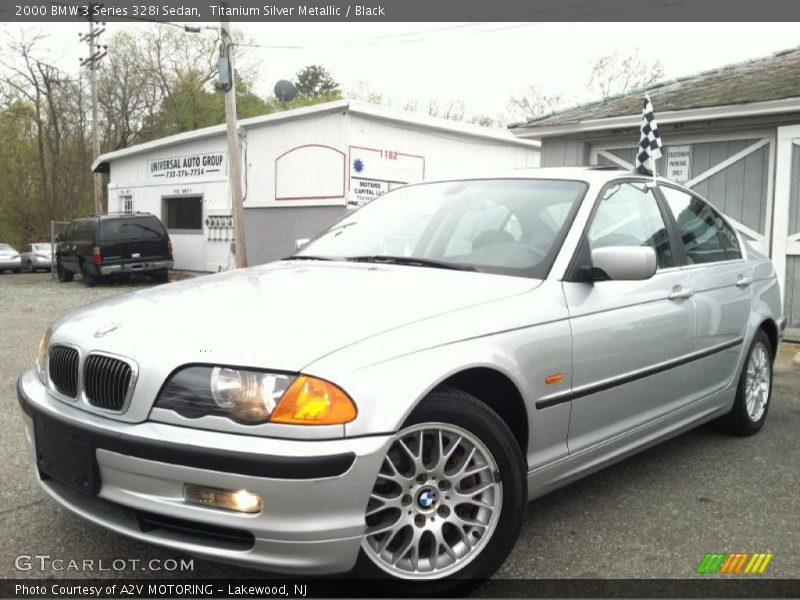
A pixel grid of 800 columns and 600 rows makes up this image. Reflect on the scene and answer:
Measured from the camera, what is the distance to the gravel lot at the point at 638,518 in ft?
9.55

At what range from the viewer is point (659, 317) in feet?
11.7

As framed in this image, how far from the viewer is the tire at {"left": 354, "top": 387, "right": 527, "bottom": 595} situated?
2465mm

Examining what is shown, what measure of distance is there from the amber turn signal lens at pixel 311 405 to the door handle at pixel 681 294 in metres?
2.07

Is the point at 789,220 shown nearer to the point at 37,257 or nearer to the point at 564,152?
the point at 564,152

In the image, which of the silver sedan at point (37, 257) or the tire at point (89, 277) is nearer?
the tire at point (89, 277)

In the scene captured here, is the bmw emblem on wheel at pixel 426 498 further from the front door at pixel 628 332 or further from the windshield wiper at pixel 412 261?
the windshield wiper at pixel 412 261

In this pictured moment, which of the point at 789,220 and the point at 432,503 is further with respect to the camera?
the point at 789,220

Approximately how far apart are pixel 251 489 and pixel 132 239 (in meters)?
16.5

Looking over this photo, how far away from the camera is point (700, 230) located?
436 cm

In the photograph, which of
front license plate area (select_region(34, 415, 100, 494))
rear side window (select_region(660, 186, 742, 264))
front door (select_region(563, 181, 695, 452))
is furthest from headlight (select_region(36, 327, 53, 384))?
rear side window (select_region(660, 186, 742, 264))

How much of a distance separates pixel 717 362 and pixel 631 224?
984 millimetres

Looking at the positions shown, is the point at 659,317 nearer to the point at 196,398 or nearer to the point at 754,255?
the point at 754,255

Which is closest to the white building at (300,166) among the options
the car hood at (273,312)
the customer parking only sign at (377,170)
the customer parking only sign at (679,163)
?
the customer parking only sign at (377,170)

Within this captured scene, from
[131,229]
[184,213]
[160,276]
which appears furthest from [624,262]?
[184,213]
